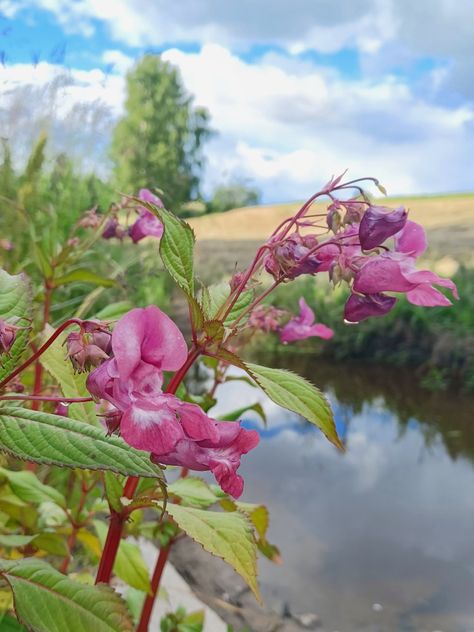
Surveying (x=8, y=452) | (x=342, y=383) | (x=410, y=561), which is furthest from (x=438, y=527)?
(x=8, y=452)

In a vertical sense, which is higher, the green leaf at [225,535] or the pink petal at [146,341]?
the pink petal at [146,341]

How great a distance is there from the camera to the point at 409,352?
5617mm

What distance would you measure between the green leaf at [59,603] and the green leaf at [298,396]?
265mm

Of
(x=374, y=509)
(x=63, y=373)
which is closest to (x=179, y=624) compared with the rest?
(x=63, y=373)

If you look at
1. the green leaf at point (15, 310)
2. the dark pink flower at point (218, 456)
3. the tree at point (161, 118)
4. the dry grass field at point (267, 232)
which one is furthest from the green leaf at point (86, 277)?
the tree at point (161, 118)

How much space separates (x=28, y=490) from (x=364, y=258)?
660 mm

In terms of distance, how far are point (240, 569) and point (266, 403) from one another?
3995 mm

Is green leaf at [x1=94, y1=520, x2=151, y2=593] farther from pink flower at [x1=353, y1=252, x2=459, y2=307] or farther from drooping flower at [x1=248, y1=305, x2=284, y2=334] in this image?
pink flower at [x1=353, y1=252, x2=459, y2=307]

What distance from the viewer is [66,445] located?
557 millimetres

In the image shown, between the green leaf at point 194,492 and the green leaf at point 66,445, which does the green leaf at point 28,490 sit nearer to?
the green leaf at point 194,492

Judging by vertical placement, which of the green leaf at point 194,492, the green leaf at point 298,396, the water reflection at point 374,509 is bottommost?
the water reflection at point 374,509

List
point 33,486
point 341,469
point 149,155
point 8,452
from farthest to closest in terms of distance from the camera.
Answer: point 149,155
point 341,469
point 33,486
point 8,452

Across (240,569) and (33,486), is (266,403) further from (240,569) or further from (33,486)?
(240,569)

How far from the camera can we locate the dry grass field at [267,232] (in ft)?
27.5
